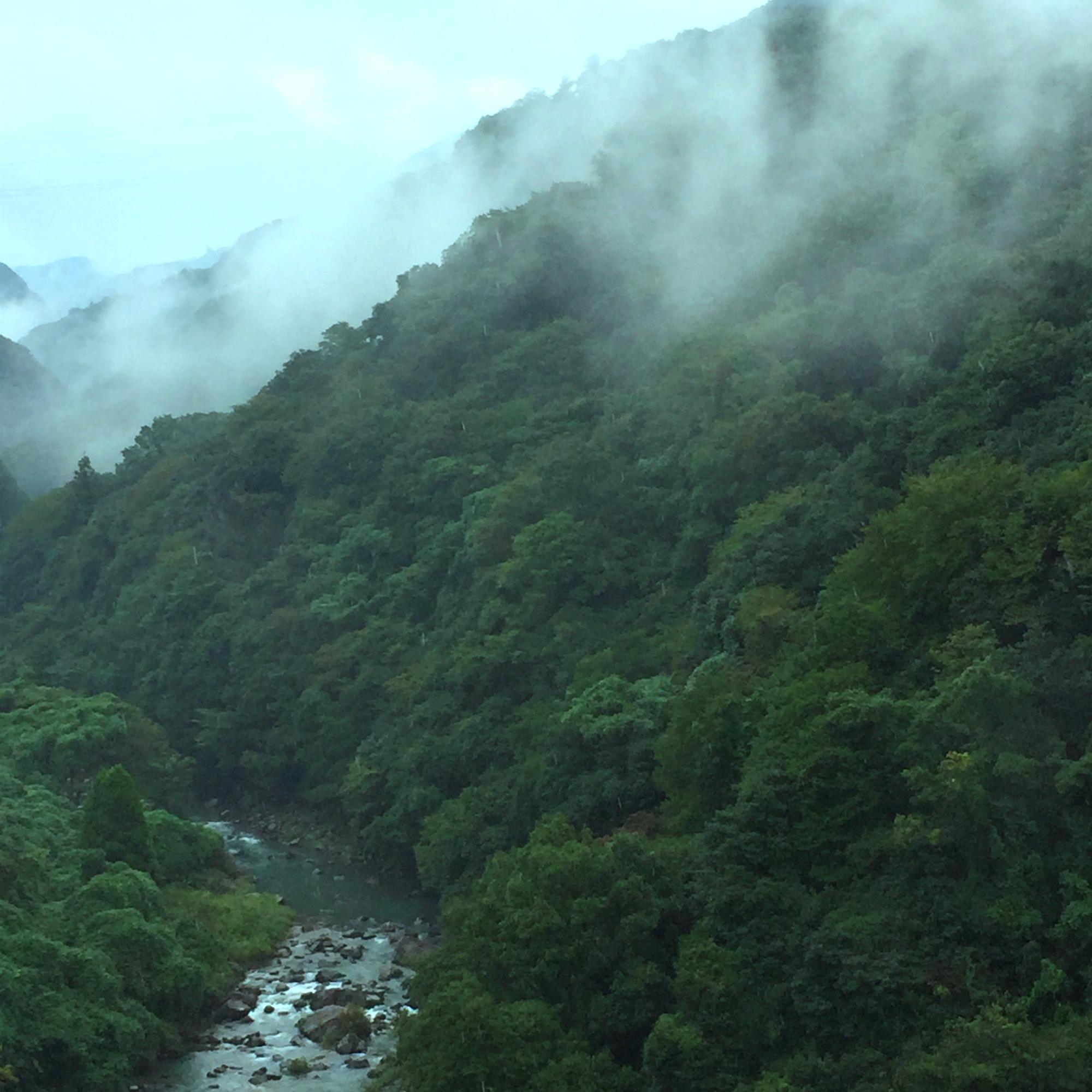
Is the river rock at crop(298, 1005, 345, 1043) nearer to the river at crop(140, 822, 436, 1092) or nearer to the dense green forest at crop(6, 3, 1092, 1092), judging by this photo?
the river at crop(140, 822, 436, 1092)

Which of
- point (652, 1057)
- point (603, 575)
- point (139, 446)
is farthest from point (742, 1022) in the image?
point (139, 446)

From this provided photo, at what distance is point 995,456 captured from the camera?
26500 mm

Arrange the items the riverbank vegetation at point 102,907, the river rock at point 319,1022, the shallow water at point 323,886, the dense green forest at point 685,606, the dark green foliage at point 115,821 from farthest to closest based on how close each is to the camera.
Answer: the shallow water at point 323,886 → the dark green foliage at point 115,821 → the river rock at point 319,1022 → the riverbank vegetation at point 102,907 → the dense green forest at point 685,606

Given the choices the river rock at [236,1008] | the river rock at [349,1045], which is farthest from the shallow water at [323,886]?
the river rock at [349,1045]

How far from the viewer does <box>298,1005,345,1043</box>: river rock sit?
23.5 meters

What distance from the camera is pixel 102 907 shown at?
24734 mm

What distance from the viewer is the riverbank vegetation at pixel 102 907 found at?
2044 centimetres

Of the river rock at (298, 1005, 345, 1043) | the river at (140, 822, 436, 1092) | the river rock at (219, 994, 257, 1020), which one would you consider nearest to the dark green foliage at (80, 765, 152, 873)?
the river at (140, 822, 436, 1092)

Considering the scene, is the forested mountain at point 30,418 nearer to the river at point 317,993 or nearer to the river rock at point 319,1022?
the river at point 317,993

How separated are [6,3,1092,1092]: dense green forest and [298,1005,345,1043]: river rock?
10.4ft

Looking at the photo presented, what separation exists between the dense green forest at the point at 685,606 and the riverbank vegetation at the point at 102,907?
1.37ft

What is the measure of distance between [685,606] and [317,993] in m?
13.1

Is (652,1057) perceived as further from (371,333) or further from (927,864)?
(371,333)

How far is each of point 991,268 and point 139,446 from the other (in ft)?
142
